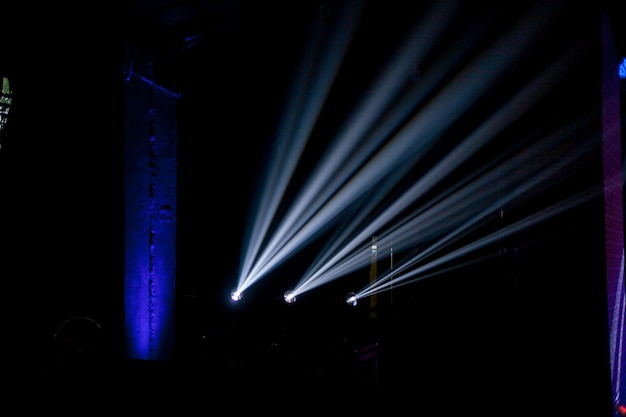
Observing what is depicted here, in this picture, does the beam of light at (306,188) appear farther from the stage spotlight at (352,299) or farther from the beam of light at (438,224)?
the stage spotlight at (352,299)

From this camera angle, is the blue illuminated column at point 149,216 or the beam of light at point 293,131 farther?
the beam of light at point 293,131

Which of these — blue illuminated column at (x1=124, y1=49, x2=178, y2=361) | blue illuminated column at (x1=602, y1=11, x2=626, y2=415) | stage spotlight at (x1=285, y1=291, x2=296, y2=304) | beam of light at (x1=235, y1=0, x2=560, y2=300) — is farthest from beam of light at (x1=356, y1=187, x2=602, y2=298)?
blue illuminated column at (x1=124, y1=49, x2=178, y2=361)

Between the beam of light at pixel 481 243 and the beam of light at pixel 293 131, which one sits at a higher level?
the beam of light at pixel 293 131

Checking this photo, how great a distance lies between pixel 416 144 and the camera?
5594 millimetres

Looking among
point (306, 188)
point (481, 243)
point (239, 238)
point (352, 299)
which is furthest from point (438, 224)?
point (239, 238)

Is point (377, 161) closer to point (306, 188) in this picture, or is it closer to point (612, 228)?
point (306, 188)

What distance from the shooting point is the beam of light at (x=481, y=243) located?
9.91ft

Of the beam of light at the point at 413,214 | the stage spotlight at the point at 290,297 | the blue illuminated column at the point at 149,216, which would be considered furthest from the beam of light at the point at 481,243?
the blue illuminated column at the point at 149,216

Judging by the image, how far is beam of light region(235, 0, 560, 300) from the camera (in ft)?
16.7

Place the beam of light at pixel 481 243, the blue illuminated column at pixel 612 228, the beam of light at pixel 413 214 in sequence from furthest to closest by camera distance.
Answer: the beam of light at pixel 413 214, the blue illuminated column at pixel 612 228, the beam of light at pixel 481 243

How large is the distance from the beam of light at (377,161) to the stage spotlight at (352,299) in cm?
90

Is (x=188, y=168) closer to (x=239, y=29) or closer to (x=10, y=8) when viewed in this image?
(x=239, y=29)

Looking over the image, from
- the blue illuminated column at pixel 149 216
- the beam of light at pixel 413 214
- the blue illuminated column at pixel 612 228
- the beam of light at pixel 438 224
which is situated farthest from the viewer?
the beam of light at pixel 438 224

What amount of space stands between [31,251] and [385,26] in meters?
4.35
